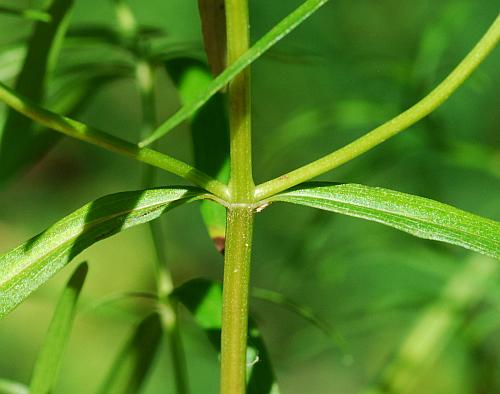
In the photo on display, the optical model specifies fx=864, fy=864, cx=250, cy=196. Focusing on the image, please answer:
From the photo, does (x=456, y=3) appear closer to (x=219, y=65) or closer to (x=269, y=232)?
(x=219, y=65)

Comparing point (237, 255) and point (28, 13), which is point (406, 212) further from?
point (28, 13)

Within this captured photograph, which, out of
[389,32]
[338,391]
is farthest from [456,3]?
[338,391]

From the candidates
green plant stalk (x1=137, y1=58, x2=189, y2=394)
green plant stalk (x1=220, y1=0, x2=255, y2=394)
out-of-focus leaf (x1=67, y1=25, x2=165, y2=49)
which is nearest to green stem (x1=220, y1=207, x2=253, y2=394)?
green plant stalk (x1=220, y1=0, x2=255, y2=394)

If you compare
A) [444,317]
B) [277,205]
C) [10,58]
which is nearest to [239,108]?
[10,58]

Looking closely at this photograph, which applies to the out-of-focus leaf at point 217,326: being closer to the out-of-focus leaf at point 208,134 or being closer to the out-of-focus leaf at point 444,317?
the out-of-focus leaf at point 208,134

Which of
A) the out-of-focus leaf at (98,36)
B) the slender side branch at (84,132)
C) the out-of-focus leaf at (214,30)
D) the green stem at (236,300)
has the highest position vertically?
the out-of-focus leaf at (98,36)

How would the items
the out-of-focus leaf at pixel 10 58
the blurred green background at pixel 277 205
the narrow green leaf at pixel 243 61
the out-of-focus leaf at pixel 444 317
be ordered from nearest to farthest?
the narrow green leaf at pixel 243 61, the out-of-focus leaf at pixel 10 58, the out-of-focus leaf at pixel 444 317, the blurred green background at pixel 277 205

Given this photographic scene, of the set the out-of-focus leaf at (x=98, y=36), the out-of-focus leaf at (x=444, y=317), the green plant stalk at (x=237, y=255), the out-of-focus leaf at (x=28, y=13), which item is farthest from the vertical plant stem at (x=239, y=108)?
the out-of-focus leaf at (x=444, y=317)

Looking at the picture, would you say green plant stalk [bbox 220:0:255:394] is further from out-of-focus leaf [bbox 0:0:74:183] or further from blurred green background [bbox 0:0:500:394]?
blurred green background [bbox 0:0:500:394]
